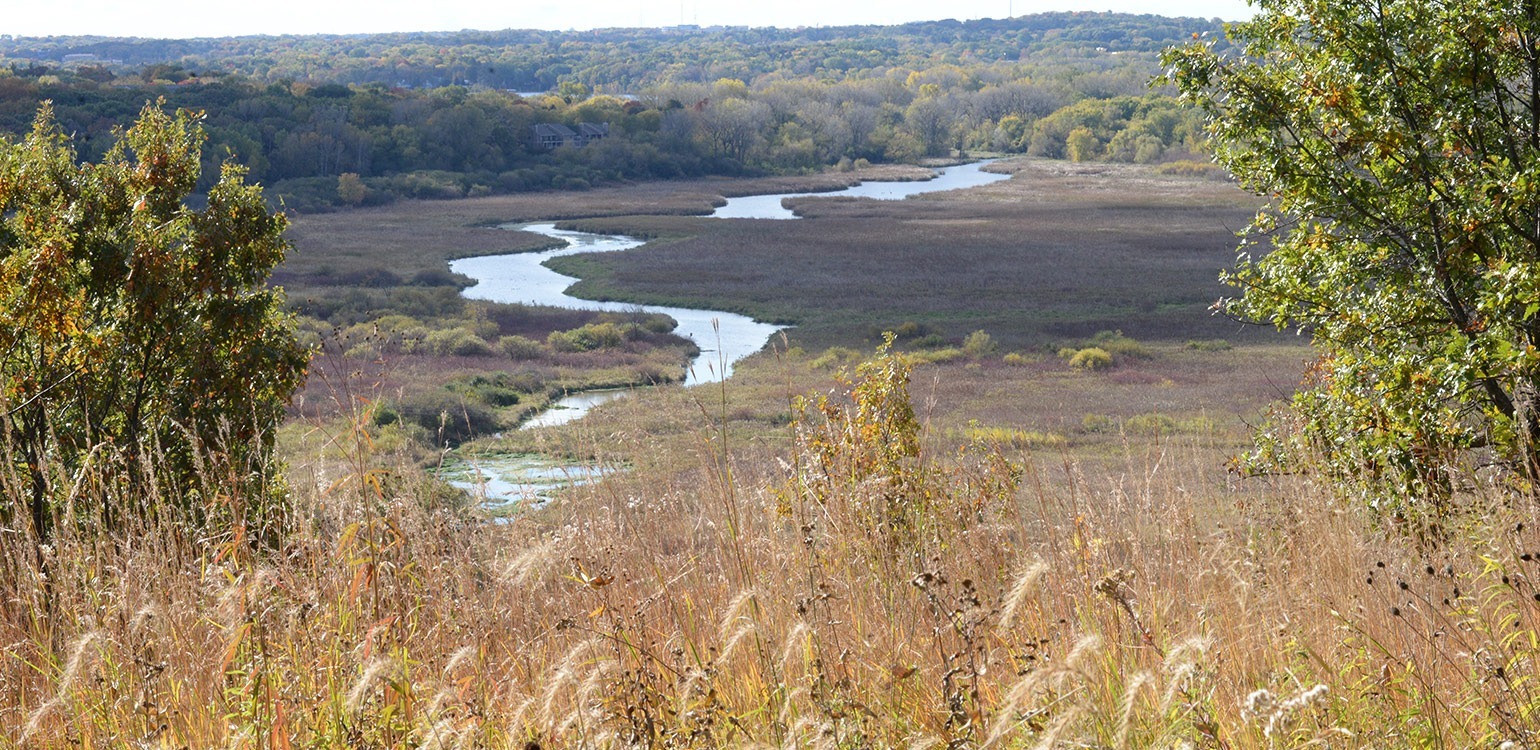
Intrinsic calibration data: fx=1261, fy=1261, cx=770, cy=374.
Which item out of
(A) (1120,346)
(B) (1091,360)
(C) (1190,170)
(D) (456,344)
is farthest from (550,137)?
(B) (1091,360)

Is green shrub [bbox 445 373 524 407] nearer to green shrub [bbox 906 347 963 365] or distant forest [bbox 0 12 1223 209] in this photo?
green shrub [bbox 906 347 963 365]

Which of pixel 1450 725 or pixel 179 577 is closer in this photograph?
pixel 1450 725

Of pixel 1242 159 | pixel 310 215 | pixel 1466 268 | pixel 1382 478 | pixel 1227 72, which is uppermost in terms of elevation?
pixel 1227 72

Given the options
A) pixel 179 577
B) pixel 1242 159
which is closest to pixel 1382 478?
pixel 1242 159

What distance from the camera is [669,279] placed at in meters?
54.5

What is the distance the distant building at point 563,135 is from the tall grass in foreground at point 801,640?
119620mm

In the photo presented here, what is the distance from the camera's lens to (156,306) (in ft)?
34.9

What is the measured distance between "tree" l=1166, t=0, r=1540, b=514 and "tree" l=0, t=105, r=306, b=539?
8.29m

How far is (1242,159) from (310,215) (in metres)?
80.8

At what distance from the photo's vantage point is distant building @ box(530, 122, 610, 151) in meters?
121

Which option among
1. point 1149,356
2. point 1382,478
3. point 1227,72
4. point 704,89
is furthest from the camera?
point 704,89

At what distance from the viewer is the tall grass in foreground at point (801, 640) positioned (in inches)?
109

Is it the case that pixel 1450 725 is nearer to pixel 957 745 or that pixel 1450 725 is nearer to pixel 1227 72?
pixel 957 745

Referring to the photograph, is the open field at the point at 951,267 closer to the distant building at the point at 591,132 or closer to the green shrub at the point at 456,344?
the green shrub at the point at 456,344
